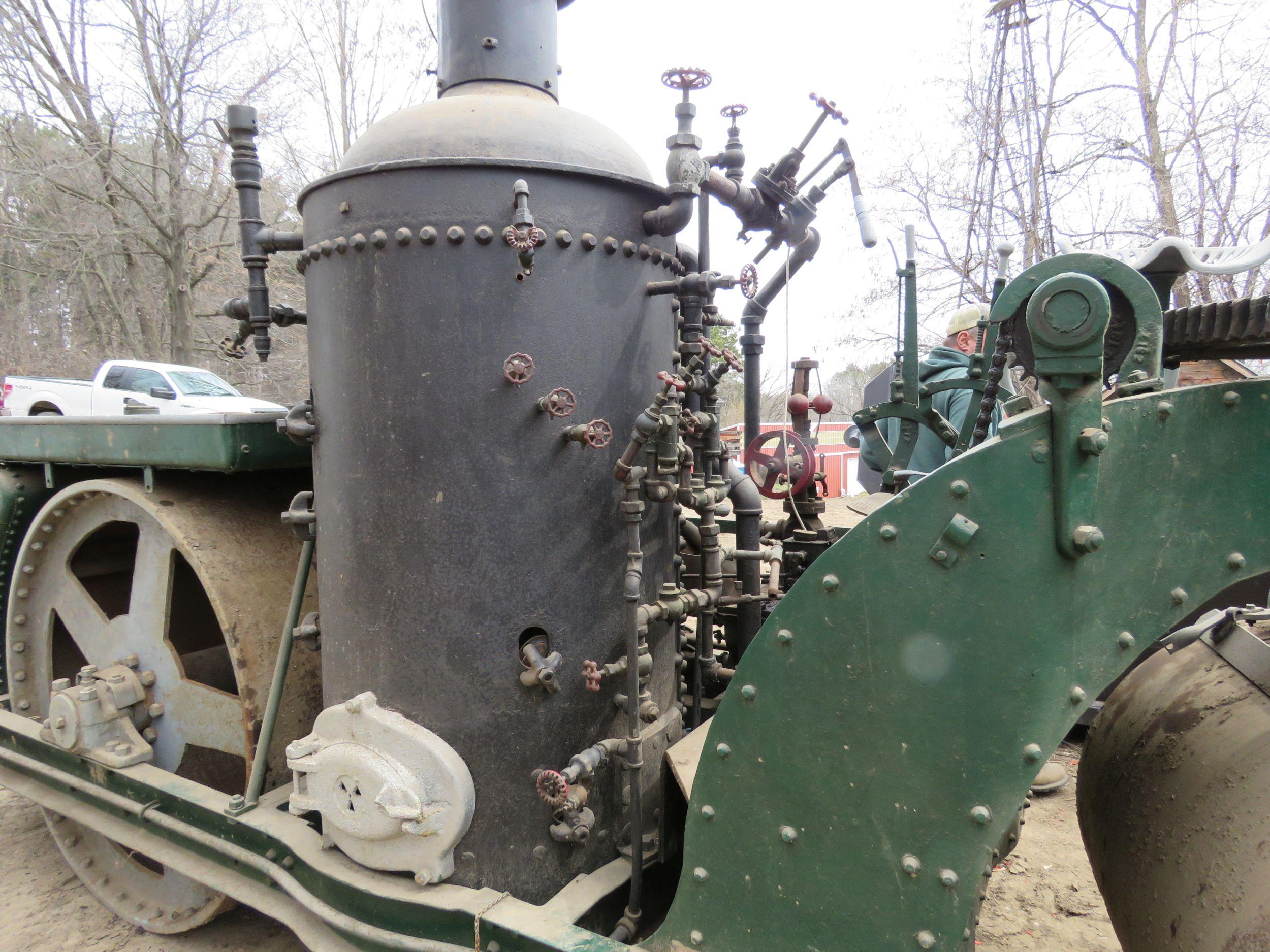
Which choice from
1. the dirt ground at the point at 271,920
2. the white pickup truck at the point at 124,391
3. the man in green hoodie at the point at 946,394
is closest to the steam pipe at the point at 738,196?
the man in green hoodie at the point at 946,394

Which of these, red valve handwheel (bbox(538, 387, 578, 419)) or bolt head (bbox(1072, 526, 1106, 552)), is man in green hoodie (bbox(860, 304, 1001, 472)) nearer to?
red valve handwheel (bbox(538, 387, 578, 419))

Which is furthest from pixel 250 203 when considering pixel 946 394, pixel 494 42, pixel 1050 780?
pixel 1050 780

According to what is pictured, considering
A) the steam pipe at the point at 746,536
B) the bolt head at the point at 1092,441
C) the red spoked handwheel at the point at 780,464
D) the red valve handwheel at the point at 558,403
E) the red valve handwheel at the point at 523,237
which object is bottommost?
the steam pipe at the point at 746,536

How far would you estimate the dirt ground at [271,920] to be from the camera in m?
2.91

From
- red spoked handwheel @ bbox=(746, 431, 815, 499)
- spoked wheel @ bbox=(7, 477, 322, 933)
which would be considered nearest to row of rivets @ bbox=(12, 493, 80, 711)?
spoked wheel @ bbox=(7, 477, 322, 933)

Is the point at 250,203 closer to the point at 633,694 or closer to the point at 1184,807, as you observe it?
the point at 633,694

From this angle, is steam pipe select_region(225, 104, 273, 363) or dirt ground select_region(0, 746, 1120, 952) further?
dirt ground select_region(0, 746, 1120, 952)

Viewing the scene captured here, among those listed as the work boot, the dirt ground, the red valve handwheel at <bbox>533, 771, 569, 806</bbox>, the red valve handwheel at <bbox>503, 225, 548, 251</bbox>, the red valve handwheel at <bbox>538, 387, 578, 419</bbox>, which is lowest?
the dirt ground

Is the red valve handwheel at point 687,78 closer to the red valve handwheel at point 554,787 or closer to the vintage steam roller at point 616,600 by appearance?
the vintage steam roller at point 616,600

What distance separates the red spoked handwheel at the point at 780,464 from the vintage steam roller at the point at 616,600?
0.05 ft

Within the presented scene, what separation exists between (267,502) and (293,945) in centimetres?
159

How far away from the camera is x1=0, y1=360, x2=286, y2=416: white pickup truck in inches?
524

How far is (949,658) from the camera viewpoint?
1399 millimetres

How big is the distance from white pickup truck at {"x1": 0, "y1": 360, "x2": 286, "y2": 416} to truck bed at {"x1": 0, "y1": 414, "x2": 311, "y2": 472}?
11002mm
